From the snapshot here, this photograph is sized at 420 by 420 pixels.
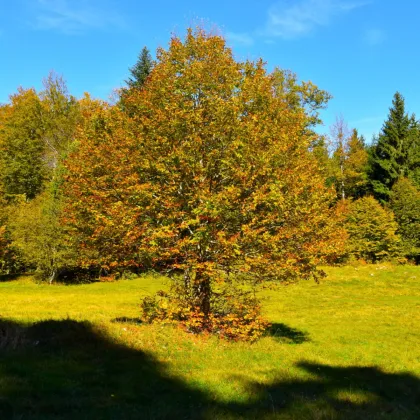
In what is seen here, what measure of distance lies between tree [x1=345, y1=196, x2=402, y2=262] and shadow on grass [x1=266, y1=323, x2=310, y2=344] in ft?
85.9

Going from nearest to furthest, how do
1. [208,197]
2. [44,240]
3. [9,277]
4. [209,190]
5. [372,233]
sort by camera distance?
1. [208,197]
2. [209,190]
3. [44,240]
4. [9,277]
5. [372,233]

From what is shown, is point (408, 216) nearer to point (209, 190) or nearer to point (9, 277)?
point (209, 190)

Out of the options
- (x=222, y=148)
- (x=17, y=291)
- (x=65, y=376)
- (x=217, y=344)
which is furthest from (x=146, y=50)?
(x=65, y=376)

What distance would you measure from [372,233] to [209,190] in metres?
35.4

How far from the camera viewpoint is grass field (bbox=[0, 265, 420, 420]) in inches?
256

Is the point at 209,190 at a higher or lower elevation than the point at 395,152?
lower

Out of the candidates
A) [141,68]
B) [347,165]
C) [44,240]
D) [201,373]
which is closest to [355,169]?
[347,165]

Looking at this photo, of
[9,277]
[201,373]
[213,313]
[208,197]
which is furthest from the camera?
[9,277]

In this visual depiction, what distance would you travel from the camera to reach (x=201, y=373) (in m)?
9.20

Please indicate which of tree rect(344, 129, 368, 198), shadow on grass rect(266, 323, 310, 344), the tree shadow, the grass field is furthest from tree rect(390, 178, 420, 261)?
the tree shadow

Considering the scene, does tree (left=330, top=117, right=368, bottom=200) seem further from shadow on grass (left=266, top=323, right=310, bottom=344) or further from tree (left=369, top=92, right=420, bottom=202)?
shadow on grass (left=266, top=323, right=310, bottom=344)

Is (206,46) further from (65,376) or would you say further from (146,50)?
(146,50)

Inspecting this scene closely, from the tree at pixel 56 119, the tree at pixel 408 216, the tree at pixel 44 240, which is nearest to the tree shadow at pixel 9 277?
the tree at pixel 44 240

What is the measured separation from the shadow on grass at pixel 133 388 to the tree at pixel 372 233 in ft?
112
